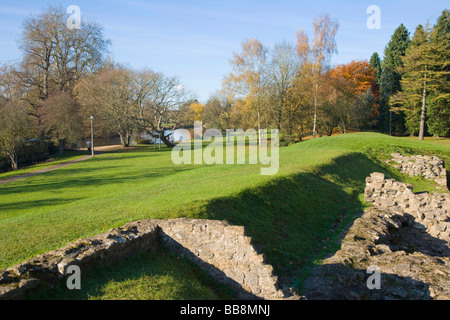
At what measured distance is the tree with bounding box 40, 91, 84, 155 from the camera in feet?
123

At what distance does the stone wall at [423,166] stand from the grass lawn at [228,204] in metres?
0.69

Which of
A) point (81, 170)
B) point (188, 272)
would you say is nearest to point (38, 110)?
point (81, 170)

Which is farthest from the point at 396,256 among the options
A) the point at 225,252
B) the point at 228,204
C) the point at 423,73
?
the point at 423,73

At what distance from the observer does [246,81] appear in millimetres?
43344

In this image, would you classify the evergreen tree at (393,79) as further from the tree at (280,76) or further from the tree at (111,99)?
the tree at (111,99)

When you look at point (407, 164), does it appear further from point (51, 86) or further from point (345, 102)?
point (51, 86)

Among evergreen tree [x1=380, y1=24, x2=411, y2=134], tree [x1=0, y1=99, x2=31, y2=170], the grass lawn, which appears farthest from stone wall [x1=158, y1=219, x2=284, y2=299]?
evergreen tree [x1=380, y1=24, x2=411, y2=134]

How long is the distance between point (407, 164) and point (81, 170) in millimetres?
27263

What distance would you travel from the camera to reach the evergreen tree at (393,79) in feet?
168

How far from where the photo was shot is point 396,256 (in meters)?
9.33

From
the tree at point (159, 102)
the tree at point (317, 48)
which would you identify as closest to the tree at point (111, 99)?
the tree at point (159, 102)

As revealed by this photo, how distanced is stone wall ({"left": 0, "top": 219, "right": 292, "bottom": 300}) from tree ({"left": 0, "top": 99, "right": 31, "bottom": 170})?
27625 millimetres

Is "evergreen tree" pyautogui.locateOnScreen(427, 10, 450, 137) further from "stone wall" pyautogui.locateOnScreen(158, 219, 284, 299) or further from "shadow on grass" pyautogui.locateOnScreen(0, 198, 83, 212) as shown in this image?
"shadow on grass" pyautogui.locateOnScreen(0, 198, 83, 212)
